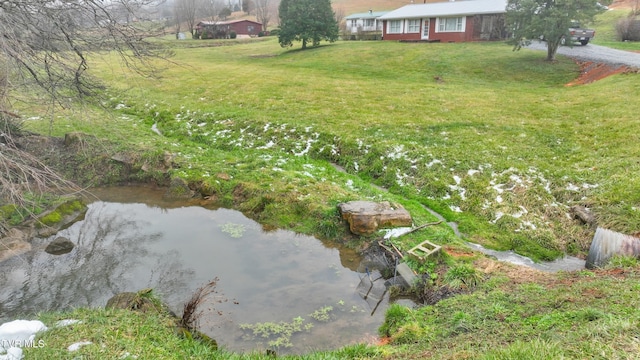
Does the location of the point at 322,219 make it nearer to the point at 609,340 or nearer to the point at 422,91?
the point at 609,340

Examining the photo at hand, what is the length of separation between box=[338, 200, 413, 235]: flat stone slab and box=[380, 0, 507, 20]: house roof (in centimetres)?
3438

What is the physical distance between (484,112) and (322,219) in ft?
35.9

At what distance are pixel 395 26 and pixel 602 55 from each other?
21.1 m

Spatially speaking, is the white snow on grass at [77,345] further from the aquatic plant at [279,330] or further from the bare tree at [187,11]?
the bare tree at [187,11]

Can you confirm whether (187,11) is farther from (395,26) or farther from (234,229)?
(234,229)

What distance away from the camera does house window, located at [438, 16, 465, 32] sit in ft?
127

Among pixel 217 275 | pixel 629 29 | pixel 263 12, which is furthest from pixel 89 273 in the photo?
pixel 263 12

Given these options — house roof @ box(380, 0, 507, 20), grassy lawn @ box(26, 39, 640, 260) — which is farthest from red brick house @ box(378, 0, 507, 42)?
grassy lawn @ box(26, 39, 640, 260)

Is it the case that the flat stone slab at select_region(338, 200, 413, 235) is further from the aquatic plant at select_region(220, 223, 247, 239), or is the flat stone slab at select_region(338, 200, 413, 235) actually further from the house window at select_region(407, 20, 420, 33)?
the house window at select_region(407, 20, 420, 33)

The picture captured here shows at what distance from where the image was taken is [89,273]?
8.19 meters

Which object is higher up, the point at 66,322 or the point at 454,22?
the point at 454,22

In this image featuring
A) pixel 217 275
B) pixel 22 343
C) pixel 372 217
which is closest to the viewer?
pixel 22 343

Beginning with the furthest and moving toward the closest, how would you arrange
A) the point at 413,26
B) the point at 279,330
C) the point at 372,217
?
1. the point at 413,26
2. the point at 372,217
3. the point at 279,330

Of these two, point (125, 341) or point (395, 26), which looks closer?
point (125, 341)
